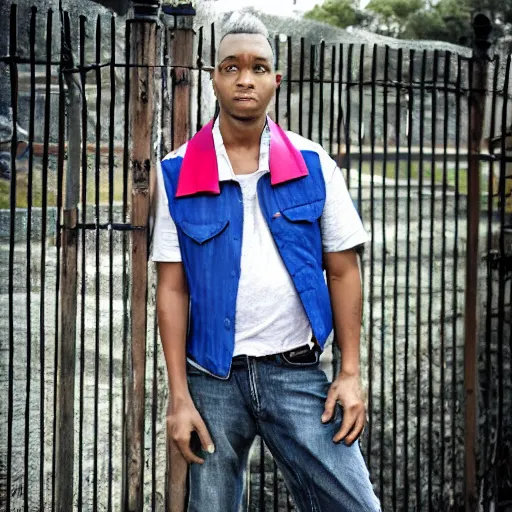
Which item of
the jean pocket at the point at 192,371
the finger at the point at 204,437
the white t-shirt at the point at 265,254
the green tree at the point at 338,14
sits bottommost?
the finger at the point at 204,437

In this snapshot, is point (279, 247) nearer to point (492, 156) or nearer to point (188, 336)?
point (188, 336)

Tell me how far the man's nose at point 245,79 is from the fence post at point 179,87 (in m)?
1.32

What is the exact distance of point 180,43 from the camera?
11.3ft

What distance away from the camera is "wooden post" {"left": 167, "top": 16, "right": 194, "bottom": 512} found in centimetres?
344

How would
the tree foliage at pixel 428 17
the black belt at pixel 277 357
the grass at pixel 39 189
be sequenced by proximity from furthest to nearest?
the tree foliage at pixel 428 17 → the grass at pixel 39 189 → the black belt at pixel 277 357

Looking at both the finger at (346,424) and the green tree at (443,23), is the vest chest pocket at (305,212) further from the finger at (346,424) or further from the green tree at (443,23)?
the green tree at (443,23)

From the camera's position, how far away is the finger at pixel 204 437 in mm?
2168

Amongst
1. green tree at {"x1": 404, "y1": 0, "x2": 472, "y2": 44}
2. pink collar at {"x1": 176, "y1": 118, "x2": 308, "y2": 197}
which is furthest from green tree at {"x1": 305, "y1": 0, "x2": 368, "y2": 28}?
pink collar at {"x1": 176, "y1": 118, "x2": 308, "y2": 197}

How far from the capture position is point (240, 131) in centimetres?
229

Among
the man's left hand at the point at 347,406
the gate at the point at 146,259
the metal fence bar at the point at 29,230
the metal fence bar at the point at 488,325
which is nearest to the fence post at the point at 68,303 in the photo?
the gate at the point at 146,259

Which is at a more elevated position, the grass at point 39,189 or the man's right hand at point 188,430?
the grass at point 39,189

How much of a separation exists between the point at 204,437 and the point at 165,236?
60cm

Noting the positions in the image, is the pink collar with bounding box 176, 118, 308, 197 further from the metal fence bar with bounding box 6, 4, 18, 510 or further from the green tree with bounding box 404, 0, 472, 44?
the green tree with bounding box 404, 0, 472, 44

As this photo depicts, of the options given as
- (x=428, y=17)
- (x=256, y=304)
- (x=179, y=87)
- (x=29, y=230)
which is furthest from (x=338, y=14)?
(x=256, y=304)
